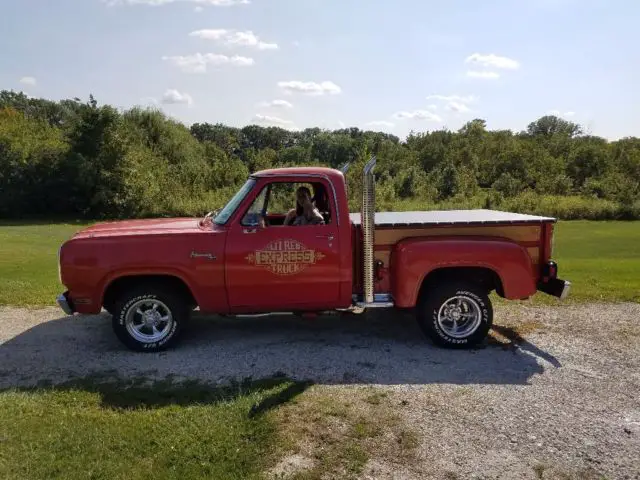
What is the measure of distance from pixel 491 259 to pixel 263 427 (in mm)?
3232

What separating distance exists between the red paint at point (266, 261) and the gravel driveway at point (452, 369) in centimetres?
64

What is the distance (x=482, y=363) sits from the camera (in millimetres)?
5910

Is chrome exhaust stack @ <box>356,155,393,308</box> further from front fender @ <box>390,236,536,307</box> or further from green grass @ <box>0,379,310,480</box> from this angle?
green grass @ <box>0,379,310,480</box>

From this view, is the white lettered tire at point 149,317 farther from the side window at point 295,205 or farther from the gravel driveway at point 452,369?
the side window at point 295,205

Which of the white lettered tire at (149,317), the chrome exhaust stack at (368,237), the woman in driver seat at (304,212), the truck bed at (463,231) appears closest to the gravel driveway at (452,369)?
the white lettered tire at (149,317)

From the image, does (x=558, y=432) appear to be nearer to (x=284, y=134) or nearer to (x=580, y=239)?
(x=580, y=239)

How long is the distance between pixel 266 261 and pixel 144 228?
5.23ft

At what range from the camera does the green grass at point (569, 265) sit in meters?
9.07

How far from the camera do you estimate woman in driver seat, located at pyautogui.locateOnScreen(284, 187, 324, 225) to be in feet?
20.5

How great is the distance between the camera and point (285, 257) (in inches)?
239

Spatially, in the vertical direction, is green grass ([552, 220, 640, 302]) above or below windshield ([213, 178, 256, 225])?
below

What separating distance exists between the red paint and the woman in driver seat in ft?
0.55

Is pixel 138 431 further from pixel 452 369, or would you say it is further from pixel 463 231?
pixel 463 231

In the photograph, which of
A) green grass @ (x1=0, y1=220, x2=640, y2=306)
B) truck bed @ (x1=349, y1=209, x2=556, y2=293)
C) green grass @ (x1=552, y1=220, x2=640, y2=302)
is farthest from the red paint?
green grass @ (x1=552, y1=220, x2=640, y2=302)
